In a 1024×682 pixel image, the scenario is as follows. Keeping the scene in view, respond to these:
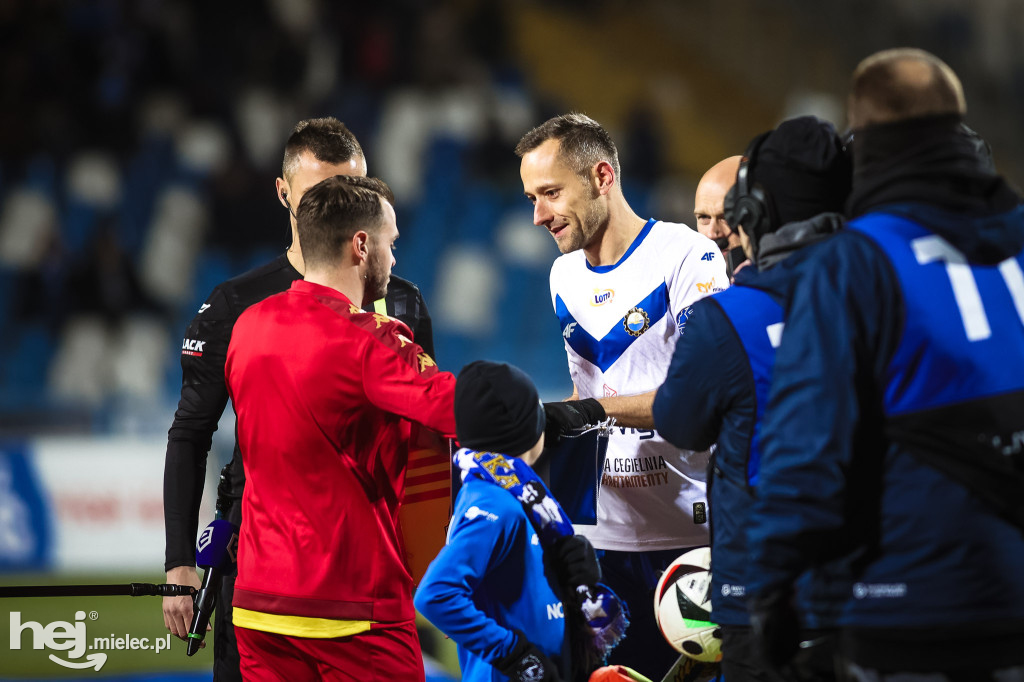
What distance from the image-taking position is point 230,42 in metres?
13.9

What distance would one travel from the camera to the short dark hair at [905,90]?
2.27m

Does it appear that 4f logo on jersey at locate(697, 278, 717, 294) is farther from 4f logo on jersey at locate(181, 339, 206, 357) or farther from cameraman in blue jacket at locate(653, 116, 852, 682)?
4f logo on jersey at locate(181, 339, 206, 357)

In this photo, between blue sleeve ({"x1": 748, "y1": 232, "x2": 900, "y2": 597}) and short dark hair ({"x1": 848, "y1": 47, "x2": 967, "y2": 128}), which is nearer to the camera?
blue sleeve ({"x1": 748, "y1": 232, "x2": 900, "y2": 597})

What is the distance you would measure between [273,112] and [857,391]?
39.7 feet

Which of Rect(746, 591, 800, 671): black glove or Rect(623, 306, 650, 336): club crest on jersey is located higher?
Rect(623, 306, 650, 336): club crest on jersey

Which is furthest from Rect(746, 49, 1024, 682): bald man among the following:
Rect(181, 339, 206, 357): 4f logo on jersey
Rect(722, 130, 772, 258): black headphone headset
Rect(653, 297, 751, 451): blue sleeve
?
Rect(181, 339, 206, 357): 4f logo on jersey

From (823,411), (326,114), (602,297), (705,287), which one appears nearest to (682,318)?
(705,287)

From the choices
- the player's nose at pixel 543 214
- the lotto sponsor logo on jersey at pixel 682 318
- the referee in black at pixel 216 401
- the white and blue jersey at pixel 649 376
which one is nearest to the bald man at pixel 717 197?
the white and blue jersey at pixel 649 376

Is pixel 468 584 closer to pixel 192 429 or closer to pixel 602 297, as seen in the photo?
pixel 192 429

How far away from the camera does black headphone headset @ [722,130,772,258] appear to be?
2.72 metres

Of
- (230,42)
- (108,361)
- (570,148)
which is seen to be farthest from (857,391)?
(230,42)

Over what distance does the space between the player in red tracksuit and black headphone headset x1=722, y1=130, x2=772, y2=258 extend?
0.97 meters

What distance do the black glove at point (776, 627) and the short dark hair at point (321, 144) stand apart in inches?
110

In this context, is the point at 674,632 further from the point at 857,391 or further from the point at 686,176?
the point at 686,176
